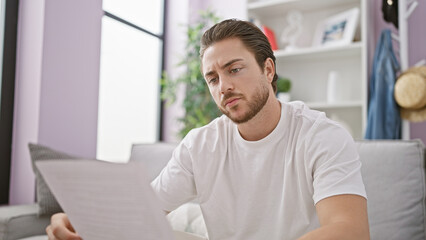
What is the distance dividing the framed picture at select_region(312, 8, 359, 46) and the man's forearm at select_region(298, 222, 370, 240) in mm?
2150

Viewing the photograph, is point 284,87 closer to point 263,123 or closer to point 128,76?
point 128,76

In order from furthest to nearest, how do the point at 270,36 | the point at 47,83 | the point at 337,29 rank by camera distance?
1. the point at 270,36
2. the point at 337,29
3. the point at 47,83

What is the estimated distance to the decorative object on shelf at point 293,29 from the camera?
3020mm

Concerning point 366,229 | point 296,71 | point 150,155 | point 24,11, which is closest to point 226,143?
point 366,229

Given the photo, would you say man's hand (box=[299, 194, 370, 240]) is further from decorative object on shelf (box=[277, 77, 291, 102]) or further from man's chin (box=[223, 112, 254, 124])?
decorative object on shelf (box=[277, 77, 291, 102])

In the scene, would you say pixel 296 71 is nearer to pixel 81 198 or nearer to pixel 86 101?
pixel 86 101

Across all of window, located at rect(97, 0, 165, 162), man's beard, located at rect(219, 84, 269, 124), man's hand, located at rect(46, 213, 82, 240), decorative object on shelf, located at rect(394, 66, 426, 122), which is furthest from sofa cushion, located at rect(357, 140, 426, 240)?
window, located at rect(97, 0, 165, 162)

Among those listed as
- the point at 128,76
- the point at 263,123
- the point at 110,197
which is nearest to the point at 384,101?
the point at 263,123

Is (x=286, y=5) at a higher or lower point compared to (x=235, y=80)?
higher

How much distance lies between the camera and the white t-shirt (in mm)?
1057

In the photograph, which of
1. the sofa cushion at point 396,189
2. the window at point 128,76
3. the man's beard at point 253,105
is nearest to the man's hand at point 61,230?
the man's beard at point 253,105

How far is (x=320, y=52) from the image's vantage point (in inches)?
113

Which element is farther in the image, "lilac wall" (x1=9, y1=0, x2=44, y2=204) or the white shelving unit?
the white shelving unit

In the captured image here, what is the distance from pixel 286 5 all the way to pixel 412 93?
1216 millimetres
